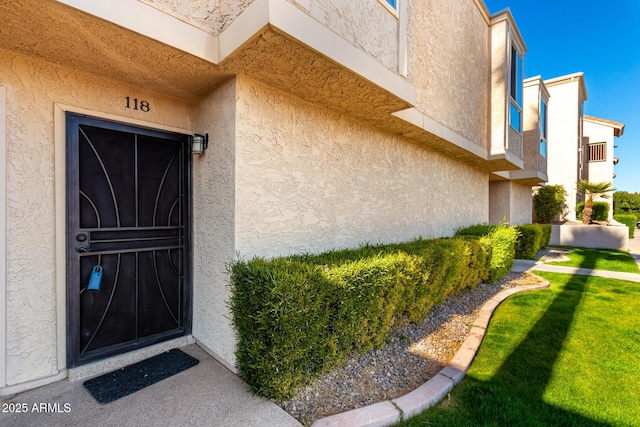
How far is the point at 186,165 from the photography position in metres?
4.57

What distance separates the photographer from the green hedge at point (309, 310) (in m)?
2.97

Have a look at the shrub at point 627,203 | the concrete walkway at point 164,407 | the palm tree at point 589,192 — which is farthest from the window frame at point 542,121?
the shrub at point 627,203

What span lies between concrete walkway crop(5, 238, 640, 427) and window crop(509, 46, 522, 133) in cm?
A: 1098

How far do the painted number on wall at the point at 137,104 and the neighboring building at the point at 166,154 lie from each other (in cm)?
2

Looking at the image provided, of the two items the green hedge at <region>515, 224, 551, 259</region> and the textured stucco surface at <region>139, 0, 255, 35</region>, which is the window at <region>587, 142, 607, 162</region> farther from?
the textured stucco surface at <region>139, 0, 255, 35</region>

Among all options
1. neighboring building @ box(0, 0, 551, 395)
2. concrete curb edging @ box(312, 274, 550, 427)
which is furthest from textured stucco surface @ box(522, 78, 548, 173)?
concrete curb edging @ box(312, 274, 550, 427)

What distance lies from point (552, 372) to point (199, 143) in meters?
6.14

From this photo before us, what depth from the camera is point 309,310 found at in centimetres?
314

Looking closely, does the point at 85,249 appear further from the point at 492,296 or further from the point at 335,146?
the point at 492,296

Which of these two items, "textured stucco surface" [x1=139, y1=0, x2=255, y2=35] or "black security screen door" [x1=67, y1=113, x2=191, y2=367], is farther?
"black security screen door" [x1=67, y1=113, x2=191, y2=367]

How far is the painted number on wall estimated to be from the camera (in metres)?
3.98

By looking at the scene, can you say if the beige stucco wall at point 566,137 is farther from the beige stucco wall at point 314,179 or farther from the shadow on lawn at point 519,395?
the shadow on lawn at point 519,395

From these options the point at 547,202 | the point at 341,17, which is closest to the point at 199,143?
the point at 341,17

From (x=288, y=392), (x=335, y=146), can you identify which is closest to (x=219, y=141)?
(x=335, y=146)
